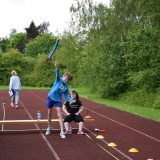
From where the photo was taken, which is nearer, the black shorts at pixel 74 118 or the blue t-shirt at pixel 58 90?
the blue t-shirt at pixel 58 90

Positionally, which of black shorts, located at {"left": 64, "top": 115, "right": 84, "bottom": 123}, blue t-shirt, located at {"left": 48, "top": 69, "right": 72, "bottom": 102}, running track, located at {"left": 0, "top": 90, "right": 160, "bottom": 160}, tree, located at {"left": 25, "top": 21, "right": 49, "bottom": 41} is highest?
tree, located at {"left": 25, "top": 21, "right": 49, "bottom": 41}

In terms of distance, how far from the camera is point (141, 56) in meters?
21.0

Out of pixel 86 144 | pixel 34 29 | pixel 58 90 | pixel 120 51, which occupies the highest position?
pixel 34 29

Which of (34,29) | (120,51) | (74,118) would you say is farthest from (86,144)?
(34,29)

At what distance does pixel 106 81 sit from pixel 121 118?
11.6 metres

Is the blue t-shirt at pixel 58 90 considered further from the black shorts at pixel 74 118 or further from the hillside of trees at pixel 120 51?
the hillside of trees at pixel 120 51

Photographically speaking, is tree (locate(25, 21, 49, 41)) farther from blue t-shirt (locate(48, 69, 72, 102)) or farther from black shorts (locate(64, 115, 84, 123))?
blue t-shirt (locate(48, 69, 72, 102))

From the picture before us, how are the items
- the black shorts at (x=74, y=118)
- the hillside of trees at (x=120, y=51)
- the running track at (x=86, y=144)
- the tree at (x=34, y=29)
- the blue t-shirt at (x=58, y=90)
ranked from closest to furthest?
1. the running track at (x=86, y=144)
2. the blue t-shirt at (x=58, y=90)
3. the black shorts at (x=74, y=118)
4. the hillside of trees at (x=120, y=51)
5. the tree at (x=34, y=29)

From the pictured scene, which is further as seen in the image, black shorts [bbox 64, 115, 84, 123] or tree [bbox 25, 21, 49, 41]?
tree [bbox 25, 21, 49, 41]

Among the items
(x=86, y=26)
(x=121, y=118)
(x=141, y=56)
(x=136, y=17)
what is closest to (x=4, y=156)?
(x=121, y=118)

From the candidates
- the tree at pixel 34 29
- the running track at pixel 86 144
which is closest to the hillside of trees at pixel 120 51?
the running track at pixel 86 144

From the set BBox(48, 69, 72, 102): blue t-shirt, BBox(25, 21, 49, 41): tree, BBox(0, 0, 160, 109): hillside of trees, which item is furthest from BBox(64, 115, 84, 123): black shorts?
BBox(25, 21, 49, 41): tree

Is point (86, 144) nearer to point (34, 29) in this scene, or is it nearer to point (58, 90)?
point (58, 90)

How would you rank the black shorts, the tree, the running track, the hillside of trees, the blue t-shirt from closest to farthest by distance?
the running track → the blue t-shirt → the black shorts → the hillside of trees → the tree
